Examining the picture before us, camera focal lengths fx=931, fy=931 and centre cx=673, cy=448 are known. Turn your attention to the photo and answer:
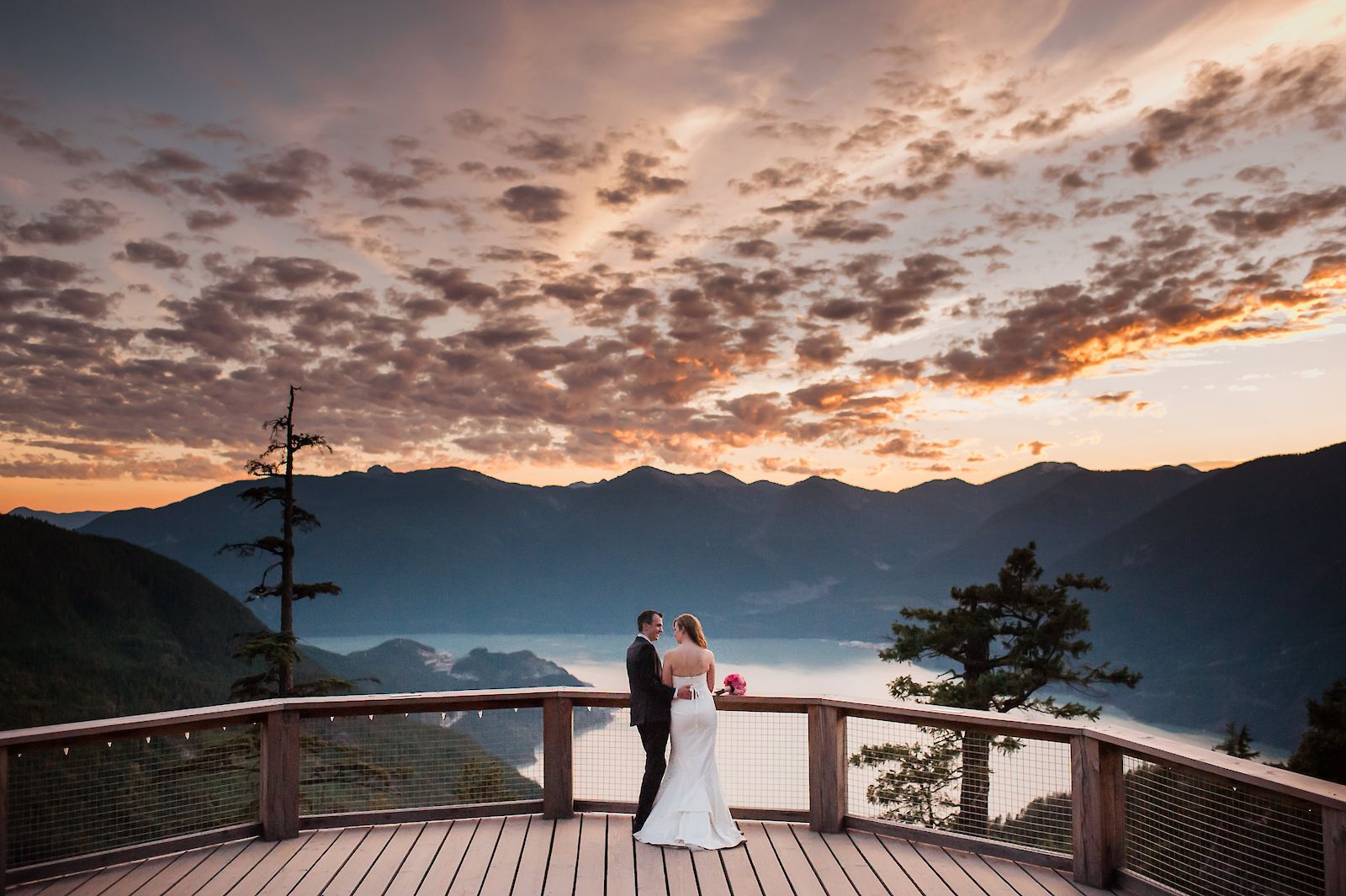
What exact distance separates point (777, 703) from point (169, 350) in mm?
34638

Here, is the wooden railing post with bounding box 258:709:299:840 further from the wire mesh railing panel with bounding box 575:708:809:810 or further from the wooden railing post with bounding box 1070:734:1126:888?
the wooden railing post with bounding box 1070:734:1126:888

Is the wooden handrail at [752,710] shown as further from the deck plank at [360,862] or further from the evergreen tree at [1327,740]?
the evergreen tree at [1327,740]

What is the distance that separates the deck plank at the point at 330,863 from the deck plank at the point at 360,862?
3cm

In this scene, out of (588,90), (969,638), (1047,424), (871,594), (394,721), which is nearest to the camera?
(394,721)

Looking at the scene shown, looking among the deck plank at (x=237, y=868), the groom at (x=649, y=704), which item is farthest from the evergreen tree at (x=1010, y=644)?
the deck plank at (x=237, y=868)

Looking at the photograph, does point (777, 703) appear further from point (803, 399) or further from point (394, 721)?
point (803, 399)

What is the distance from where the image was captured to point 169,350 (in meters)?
34.3

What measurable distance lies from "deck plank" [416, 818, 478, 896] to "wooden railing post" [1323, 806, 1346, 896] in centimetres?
399

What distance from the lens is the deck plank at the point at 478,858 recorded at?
4.90 meters

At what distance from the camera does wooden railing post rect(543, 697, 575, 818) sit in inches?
242

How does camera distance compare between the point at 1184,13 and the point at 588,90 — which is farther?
the point at 588,90

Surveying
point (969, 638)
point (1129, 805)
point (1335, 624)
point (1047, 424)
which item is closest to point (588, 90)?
point (1129, 805)

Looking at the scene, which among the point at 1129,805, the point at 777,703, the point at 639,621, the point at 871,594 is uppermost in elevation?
the point at 639,621

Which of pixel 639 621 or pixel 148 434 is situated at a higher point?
pixel 148 434
